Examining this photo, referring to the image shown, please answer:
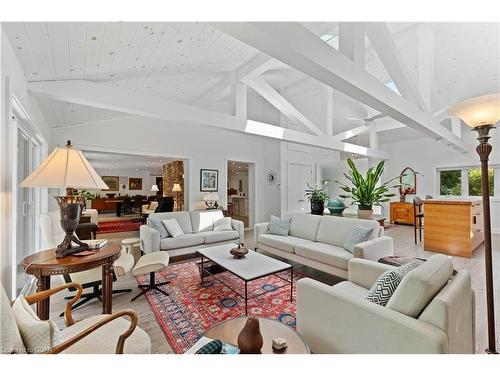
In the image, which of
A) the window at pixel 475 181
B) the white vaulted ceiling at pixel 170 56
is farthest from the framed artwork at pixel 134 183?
the window at pixel 475 181

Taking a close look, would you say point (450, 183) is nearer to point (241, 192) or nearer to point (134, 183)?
point (241, 192)

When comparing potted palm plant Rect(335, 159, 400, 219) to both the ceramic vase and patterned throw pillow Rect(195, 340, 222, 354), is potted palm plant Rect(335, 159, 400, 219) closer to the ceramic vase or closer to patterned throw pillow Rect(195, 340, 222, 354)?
the ceramic vase

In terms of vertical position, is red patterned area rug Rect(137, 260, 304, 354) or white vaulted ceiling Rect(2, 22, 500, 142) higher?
white vaulted ceiling Rect(2, 22, 500, 142)

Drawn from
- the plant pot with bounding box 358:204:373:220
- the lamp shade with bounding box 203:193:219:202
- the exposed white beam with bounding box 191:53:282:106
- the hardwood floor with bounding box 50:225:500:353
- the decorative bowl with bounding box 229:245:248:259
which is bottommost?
the hardwood floor with bounding box 50:225:500:353

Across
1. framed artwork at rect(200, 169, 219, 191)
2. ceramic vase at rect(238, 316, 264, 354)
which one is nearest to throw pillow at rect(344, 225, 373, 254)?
ceramic vase at rect(238, 316, 264, 354)

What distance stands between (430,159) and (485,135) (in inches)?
264

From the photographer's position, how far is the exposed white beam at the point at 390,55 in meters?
2.32

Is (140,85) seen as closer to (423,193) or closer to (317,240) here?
(317,240)

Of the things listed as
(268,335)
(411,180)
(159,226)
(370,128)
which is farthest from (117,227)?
(411,180)

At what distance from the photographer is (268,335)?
1.24 meters

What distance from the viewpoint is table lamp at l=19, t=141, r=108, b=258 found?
5.13 feet

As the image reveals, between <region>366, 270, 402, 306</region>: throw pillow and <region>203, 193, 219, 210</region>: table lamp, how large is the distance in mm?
4609
